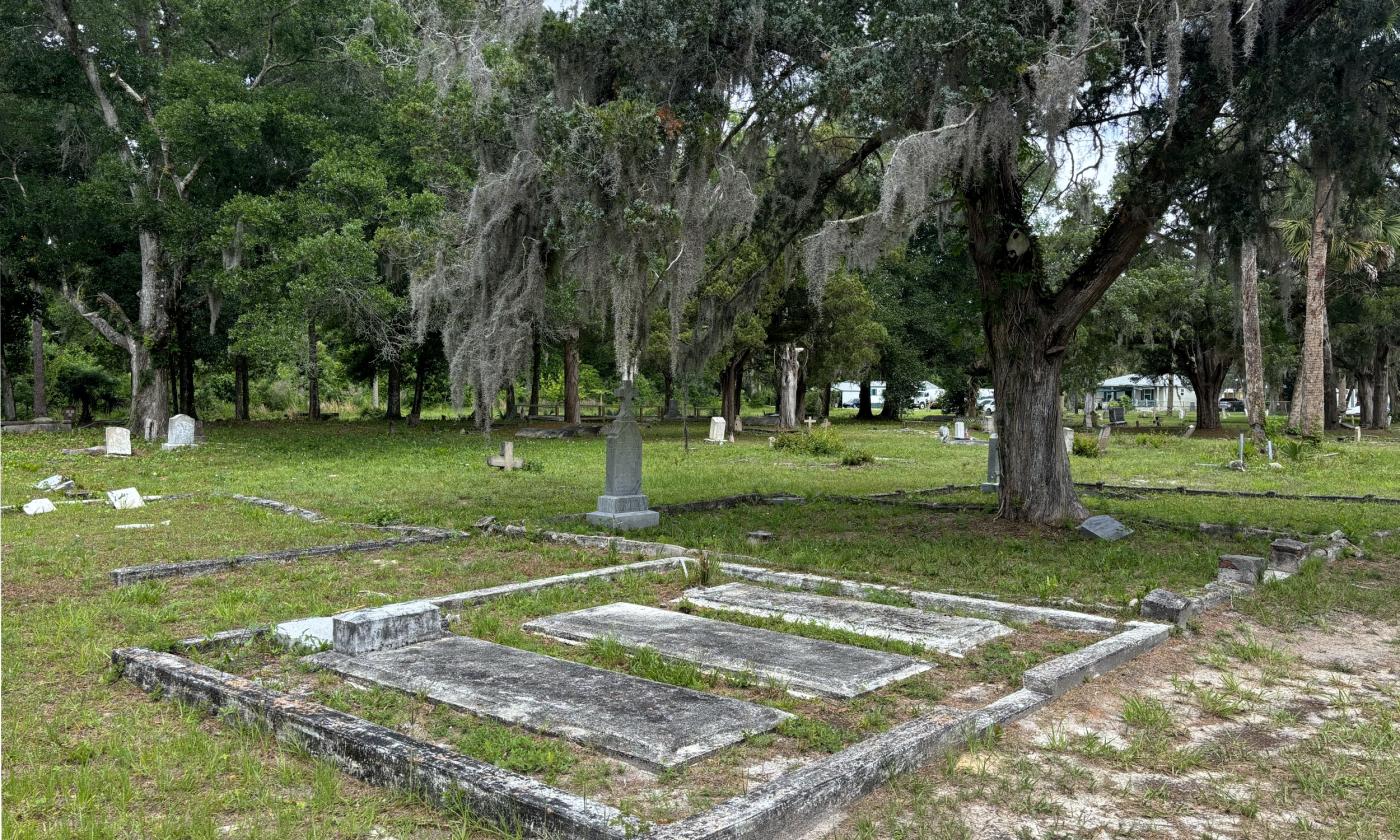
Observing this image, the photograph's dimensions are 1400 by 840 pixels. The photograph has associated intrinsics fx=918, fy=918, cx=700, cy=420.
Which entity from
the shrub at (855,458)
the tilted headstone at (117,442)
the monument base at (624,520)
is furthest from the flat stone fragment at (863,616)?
the tilted headstone at (117,442)

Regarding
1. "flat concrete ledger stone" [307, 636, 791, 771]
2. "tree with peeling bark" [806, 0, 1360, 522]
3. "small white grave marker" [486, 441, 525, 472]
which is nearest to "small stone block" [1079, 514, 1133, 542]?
"tree with peeling bark" [806, 0, 1360, 522]

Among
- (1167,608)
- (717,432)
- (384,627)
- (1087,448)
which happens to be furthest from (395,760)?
(717,432)

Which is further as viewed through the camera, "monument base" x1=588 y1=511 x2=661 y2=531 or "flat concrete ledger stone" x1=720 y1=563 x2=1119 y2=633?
"monument base" x1=588 y1=511 x2=661 y2=531

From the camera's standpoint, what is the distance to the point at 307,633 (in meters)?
5.22

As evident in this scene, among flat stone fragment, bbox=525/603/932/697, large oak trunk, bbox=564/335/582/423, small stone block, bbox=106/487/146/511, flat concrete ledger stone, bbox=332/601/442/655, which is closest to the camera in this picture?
flat stone fragment, bbox=525/603/932/697

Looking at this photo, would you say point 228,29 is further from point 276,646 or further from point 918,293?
point 918,293

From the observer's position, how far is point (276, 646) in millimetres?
5133

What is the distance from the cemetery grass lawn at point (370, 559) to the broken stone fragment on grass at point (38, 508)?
232mm

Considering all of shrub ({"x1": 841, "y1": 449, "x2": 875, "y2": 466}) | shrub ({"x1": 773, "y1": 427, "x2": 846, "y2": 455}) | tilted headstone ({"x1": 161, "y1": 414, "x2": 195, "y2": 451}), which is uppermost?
tilted headstone ({"x1": 161, "y1": 414, "x2": 195, "y2": 451})

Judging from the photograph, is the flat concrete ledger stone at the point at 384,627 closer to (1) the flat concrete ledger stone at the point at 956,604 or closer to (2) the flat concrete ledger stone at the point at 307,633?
(2) the flat concrete ledger stone at the point at 307,633

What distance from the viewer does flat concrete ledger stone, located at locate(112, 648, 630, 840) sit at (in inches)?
116

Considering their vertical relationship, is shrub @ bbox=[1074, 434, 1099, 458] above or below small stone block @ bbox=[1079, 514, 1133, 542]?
above

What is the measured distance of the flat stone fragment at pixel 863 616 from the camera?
5.45m

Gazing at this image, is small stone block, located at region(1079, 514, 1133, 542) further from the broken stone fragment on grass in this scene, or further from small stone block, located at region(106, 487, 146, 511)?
the broken stone fragment on grass
